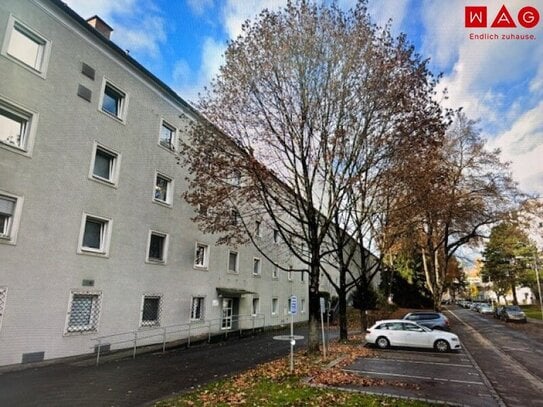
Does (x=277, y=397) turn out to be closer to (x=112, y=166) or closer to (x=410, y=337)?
(x=410, y=337)

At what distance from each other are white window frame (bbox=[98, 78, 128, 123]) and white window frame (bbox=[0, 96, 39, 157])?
3.14 meters

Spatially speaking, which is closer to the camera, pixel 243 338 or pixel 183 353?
pixel 183 353

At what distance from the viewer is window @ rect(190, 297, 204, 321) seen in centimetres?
2155

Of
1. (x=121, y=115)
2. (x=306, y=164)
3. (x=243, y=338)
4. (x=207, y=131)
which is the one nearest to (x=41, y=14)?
(x=121, y=115)

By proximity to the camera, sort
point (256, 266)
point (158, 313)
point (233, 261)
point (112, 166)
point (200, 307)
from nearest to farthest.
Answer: point (112, 166), point (158, 313), point (200, 307), point (233, 261), point (256, 266)

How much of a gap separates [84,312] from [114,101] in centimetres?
951

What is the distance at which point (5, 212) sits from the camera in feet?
41.2

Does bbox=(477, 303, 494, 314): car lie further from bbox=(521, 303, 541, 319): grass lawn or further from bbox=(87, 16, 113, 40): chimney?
bbox=(87, 16, 113, 40): chimney

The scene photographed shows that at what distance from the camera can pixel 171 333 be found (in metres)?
19.4

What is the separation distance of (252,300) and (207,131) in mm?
16867

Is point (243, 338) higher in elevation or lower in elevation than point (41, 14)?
lower

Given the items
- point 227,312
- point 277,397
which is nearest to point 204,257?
point 227,312

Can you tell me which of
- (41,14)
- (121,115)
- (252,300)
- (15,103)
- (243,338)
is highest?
(41,14)

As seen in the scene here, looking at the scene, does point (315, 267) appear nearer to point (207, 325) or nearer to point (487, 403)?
point (487, 403)
